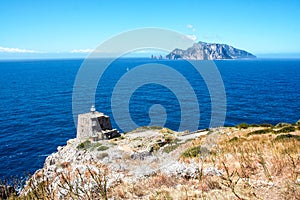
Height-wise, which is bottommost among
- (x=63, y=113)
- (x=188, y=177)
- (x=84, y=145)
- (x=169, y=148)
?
(x=63, y=113)

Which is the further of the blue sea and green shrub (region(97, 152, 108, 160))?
the blue sea

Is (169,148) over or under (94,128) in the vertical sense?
over

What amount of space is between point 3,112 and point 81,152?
51.5m

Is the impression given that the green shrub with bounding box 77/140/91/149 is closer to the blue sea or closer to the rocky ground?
the rocky ground

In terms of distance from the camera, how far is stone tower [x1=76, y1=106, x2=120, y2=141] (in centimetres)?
3462

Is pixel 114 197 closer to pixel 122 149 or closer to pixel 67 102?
pixel 122 149

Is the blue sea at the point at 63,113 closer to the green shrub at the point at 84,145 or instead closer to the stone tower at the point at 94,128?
the green shrub at the point at 84,145

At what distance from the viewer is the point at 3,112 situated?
68.9 meters

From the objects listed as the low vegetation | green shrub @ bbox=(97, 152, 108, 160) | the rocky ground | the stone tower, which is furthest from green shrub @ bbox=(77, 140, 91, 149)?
green shrub @ bbox=(97, 152, 108, 160)

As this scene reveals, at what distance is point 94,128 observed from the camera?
35.9m

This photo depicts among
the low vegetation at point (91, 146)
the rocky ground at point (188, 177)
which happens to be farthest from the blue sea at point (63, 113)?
the rocky ground at point (188, 177)

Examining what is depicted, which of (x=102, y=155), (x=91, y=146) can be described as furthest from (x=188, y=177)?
(x=91, y=146)

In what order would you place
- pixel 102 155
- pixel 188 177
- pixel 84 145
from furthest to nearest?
pixel 84 145
pixel 102 155
pixel 188 177

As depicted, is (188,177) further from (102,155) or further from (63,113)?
(63,113)
